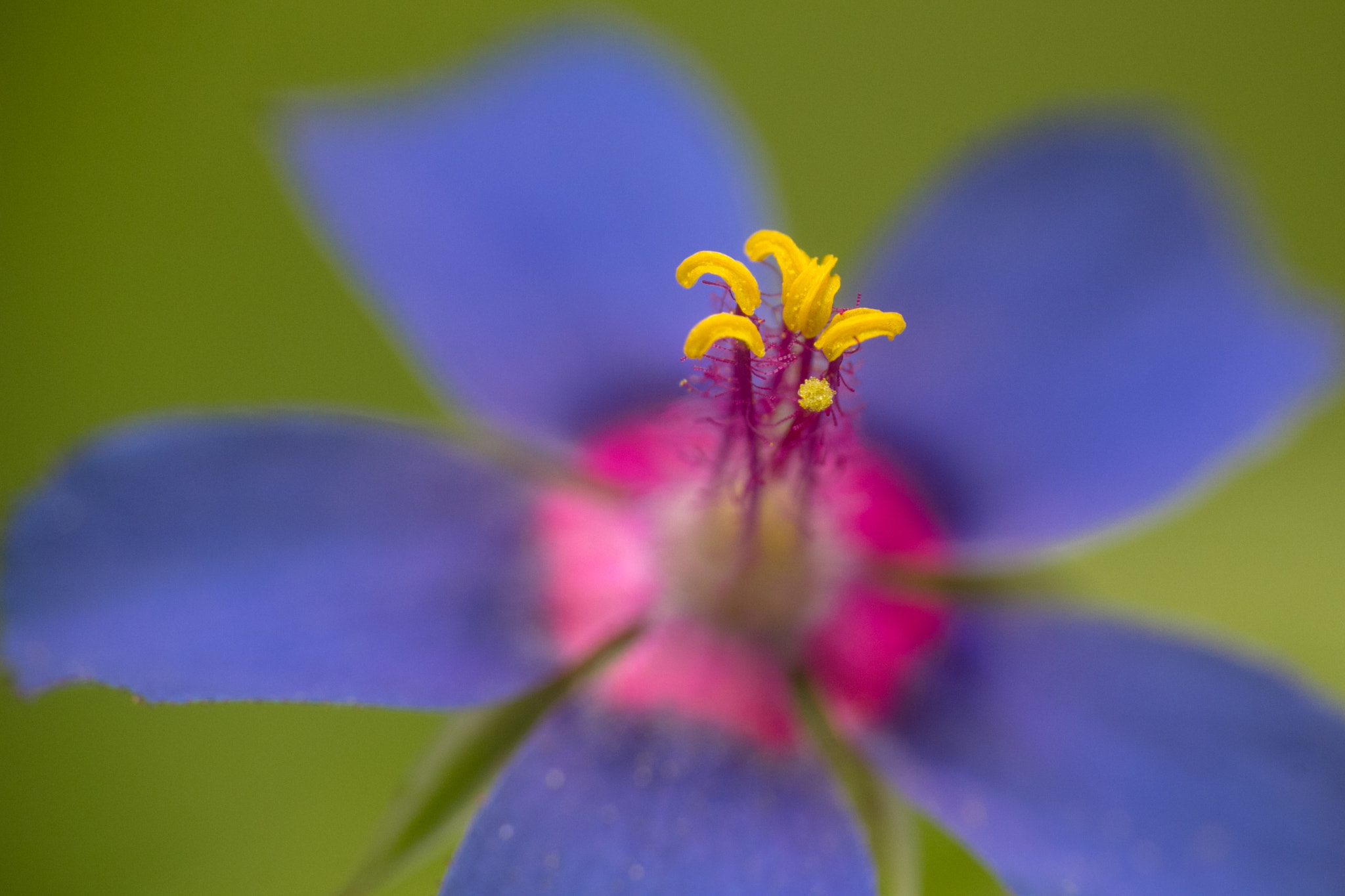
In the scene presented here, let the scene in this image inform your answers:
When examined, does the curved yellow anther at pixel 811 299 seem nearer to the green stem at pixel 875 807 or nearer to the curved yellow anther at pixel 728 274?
the curved yellow anther at pixel 728 274

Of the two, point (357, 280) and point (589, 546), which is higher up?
point (357, 280)

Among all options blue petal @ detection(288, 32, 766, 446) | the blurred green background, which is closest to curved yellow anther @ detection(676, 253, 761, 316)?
blue petal @ detection(288, 32, 766, 446)

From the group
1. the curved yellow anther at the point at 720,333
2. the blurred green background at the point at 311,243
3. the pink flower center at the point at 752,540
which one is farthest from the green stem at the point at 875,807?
the curved yellow anther at the point at 720,333

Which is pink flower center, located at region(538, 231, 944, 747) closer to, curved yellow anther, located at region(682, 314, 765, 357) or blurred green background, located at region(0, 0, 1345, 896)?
curved yellow anther, located at region(682, 314, 765, 357)

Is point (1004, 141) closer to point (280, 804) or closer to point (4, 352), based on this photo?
point (280, 804)

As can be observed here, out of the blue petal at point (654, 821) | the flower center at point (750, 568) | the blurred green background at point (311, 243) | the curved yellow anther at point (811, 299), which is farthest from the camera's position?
the blurred green background at point (311, 243)

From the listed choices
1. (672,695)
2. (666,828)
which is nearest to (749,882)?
(666,828)
